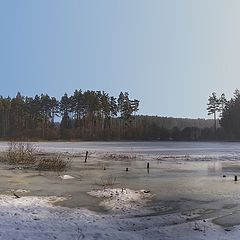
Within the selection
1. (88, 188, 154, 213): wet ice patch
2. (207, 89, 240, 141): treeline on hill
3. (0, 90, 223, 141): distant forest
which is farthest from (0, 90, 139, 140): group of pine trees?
(88, 188, 154, 213): wet ice patch

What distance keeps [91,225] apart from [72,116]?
286 feet

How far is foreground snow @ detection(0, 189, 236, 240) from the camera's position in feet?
22.3

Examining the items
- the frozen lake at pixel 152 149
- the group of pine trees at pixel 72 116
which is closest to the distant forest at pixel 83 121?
the group of pine trees at pixel 72 116

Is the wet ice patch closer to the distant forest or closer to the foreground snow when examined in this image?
the foreground snow

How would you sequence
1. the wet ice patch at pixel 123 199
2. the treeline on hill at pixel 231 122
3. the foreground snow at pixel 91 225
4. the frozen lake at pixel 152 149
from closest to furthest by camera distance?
the foreground snow at pixel 91 225 < the wet ice patch at pixel 123 199 < the frozen lake at pixel 152 149 < the treeline on hill at pixel 231 122

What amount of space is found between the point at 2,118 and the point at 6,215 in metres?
94.5

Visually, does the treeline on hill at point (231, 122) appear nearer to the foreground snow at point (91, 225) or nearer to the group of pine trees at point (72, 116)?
the group of pine trees at point (72, 116)

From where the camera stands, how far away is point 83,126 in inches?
3383

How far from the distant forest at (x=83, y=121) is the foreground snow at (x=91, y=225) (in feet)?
229

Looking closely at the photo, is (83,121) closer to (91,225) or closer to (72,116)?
(72,116)

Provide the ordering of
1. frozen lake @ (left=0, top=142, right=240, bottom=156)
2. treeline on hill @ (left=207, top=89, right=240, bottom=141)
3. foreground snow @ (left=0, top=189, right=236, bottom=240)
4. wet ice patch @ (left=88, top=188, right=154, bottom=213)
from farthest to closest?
1. treeline on hill @ (left=207, top=89, right=240, bottom=141)
2. frozen lake @ (left=0, top=142, right=240, bottom=156)
3. wet ice patch @ (left=88, top=188, right=154, bottom=213)
4. foreground snow @ (left=0, top=189, right=236, bottom=240)

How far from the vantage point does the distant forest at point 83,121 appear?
82250 millimetres

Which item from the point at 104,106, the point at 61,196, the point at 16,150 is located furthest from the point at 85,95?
the point at 61,196

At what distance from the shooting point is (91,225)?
765 cm
